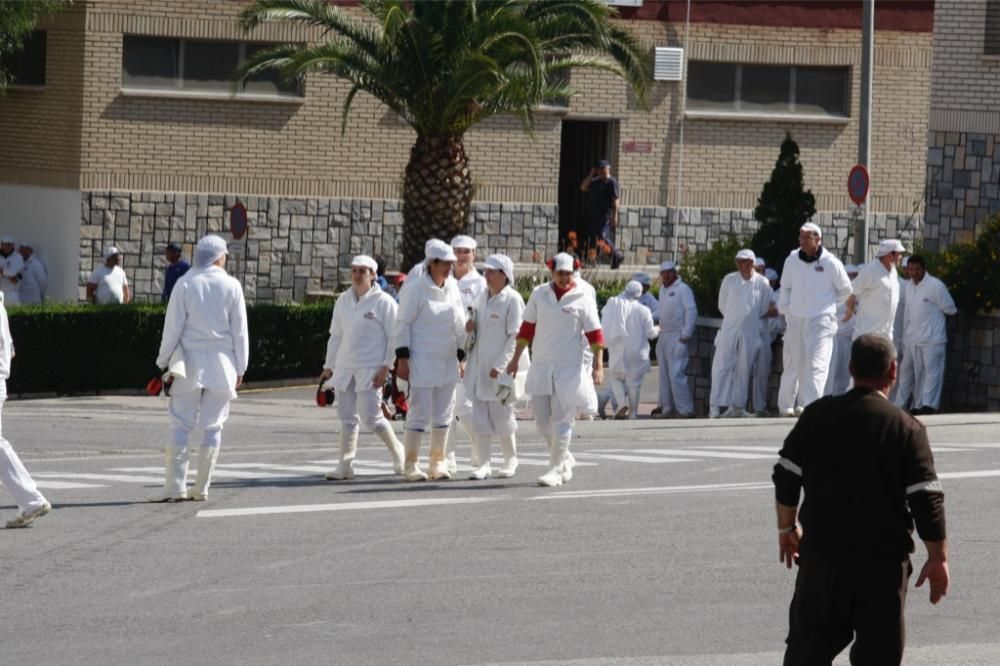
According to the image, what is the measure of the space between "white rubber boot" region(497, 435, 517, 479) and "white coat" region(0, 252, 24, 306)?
56.5 feet

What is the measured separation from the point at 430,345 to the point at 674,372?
9927 mm

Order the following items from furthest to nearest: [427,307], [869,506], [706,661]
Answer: [427,307], [706,661], [869,506]

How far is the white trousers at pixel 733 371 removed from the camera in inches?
904

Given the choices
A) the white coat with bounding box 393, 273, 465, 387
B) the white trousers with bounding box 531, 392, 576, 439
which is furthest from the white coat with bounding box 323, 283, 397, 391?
the white trousers with bounding box 531, 392, 576, 439

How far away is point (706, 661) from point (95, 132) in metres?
24.8

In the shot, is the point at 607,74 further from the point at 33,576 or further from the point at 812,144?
the point at 33,576

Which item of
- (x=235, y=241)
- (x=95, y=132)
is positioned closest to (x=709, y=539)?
(x=235, y=241)

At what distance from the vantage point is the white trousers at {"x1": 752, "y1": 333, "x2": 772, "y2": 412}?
910 inches

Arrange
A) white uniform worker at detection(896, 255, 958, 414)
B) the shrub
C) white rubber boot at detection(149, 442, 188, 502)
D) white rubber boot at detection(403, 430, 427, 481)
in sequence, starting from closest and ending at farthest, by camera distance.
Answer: white rubber boot at detection(149, 442, 188, 502), white rubber boot at detection(403, 430, 427, 481), white uniform worker at detection(896, 255, 958, 414), the shrub

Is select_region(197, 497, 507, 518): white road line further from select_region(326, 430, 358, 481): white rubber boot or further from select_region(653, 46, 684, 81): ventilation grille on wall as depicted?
select_region(653, 46, 684, 81): ventilation grille on wall

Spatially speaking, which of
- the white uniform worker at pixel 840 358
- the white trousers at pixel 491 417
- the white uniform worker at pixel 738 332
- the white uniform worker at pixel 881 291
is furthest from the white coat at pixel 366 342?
the white uniform worker at pixel 738 332

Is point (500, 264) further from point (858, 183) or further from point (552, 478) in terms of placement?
point (858, 183)

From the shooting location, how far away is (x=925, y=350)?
22.1 meters

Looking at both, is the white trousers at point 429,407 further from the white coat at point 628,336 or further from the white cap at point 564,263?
the white coat at point 628,336
